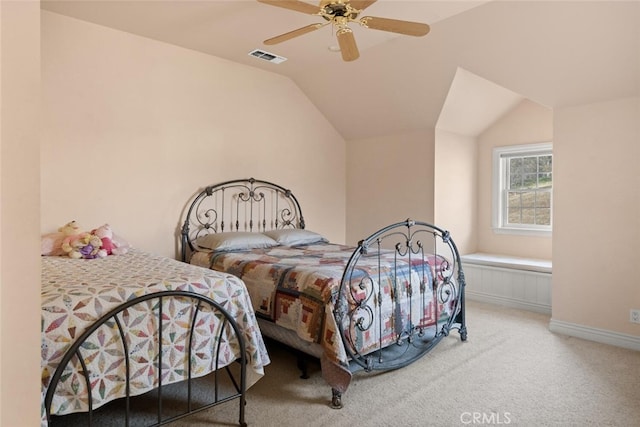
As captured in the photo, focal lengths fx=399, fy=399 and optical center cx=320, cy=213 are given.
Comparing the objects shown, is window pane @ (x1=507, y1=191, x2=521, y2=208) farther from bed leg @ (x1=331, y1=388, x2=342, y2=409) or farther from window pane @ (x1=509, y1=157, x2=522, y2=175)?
bed leg @ (x1=331, y1=388, x2=342, y2=409)

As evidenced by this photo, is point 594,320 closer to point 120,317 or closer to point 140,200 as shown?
point 120,317

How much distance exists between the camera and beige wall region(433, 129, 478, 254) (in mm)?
4762

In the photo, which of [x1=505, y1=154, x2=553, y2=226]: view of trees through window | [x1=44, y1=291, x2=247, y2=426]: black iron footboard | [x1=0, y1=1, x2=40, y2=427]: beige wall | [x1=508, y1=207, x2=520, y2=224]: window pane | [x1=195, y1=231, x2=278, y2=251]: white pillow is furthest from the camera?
[x1=508, y1=207, x2=520, y2=224]: window pane

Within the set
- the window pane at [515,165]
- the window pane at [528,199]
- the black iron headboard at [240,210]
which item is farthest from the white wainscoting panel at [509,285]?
the black iron headboard at [240,210]

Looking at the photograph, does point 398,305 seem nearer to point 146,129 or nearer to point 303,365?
point 303,365

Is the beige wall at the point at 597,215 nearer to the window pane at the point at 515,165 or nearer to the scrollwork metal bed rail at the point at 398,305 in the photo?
the scrollwork metal bed rail at the point at 398,305

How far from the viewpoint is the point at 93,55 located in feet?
11.2

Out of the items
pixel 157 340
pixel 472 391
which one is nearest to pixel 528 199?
pixel 472 391

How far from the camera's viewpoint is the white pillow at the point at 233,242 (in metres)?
3.63

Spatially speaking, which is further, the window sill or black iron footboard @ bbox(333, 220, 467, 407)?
the window sill

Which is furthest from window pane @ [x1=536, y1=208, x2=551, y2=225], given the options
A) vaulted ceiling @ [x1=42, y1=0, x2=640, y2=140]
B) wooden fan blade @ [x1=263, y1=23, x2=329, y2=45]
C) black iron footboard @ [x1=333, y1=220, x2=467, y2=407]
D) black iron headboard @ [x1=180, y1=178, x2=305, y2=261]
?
wooden fan blade @ [x1=263, y1=23, x2=329, y2=45]

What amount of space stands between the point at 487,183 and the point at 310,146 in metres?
2.39

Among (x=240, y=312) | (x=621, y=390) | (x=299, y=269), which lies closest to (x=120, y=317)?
(x=240, y=312)

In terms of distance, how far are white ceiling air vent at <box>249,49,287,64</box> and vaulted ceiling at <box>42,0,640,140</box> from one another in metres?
0.08
